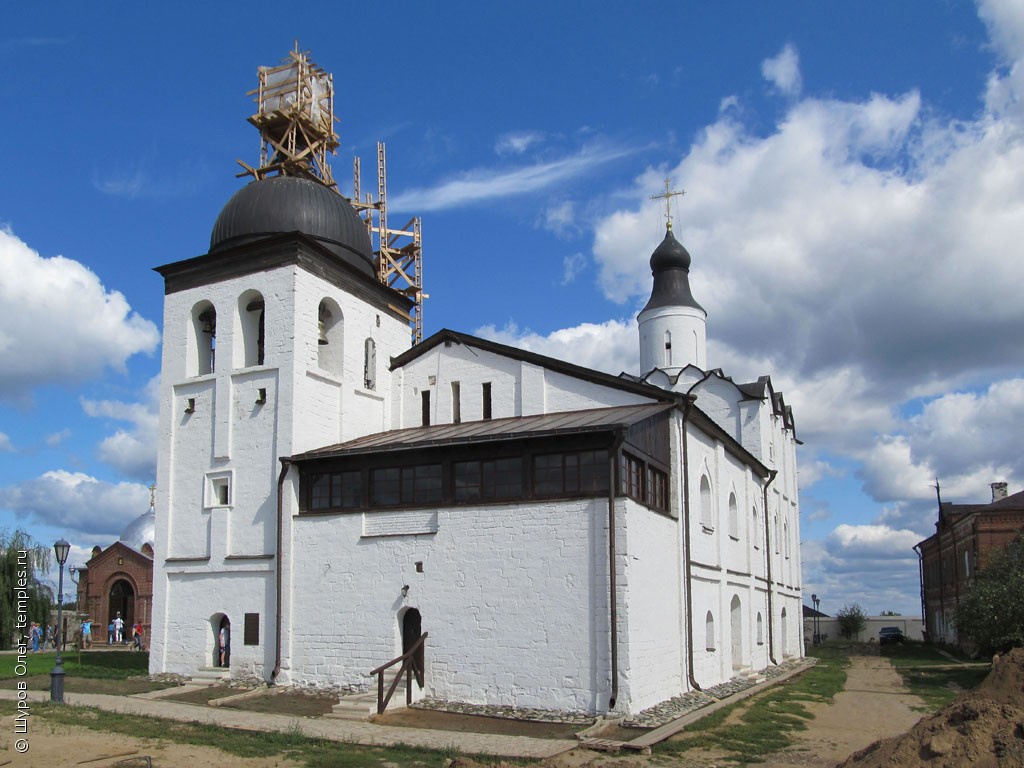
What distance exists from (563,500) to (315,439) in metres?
7.03

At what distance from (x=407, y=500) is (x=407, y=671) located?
11.5 ft

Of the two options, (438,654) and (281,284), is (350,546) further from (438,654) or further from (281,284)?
(281,284)

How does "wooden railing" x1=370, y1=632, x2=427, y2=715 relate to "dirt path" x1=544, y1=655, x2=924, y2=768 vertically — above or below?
above

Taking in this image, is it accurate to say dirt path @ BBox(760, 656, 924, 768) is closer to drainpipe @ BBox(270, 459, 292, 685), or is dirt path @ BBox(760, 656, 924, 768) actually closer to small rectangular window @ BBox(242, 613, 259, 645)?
drainpipe @ BBox(270, 459, 292, 685)

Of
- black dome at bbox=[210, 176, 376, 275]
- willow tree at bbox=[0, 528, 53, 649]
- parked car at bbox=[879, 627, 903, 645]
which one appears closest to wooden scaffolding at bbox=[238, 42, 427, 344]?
black dome at bbox=[210, 176, 376, 275]

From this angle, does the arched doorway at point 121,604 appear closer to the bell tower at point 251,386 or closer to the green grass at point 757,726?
the bell tower at point 251,386

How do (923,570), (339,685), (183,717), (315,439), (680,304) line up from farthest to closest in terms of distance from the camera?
1. (923,570)
2. (680,304)
3. (315,439)
4. (339,685)
5. (183,717)

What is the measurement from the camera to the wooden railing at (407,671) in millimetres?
17406

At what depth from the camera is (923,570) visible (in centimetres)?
6009

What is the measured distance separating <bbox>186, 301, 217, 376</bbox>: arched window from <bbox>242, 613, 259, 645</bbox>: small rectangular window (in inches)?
245

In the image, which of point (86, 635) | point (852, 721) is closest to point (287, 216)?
point (852, 721)

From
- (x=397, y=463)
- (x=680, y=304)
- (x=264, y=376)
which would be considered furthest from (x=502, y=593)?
(x=680, y=304)

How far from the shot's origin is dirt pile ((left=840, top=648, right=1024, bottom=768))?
9641 millimetres

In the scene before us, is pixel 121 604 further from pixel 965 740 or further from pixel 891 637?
pixel 891 637
